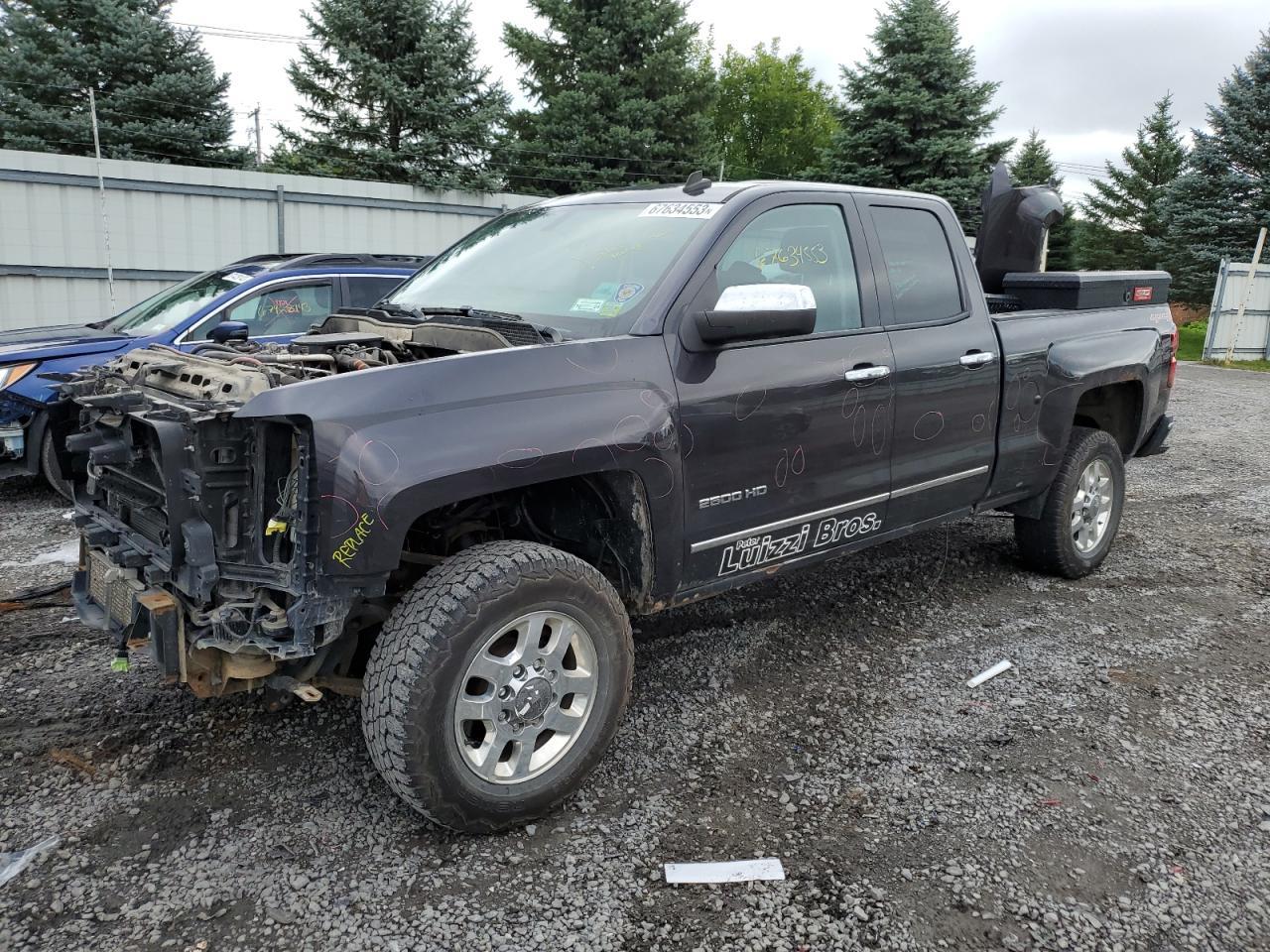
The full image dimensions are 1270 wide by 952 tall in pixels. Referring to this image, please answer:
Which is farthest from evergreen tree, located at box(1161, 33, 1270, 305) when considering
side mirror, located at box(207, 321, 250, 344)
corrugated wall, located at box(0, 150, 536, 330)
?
side mirror, located at box(207, 321, 250, 344)

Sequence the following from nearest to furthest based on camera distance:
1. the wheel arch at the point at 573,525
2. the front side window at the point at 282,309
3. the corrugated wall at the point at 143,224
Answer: the wheel arch at the point at 573,525, the front side window at the point at 282,309, the corrugated wall at the point at 143,224

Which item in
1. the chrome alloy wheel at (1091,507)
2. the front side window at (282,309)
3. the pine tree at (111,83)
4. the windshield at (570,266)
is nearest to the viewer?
the windshield at (570,266)

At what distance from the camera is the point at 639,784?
126 inches

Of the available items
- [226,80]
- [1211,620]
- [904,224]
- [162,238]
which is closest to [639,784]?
[904,224]

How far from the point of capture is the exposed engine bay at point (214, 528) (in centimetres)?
258

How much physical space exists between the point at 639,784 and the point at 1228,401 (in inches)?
513

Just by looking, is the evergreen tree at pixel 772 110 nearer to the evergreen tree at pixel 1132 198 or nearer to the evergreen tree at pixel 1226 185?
the evergreen tree at pixel 1132 198

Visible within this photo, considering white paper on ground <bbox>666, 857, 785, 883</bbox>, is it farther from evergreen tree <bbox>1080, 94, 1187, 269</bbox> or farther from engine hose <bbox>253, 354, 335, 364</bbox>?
evergreen tree <bbox>1080, 94, 1187, 269</bbox>

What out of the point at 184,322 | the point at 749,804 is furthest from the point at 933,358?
the point at 184,322

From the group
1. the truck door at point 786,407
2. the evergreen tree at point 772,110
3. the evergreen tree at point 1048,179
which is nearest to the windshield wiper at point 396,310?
the truck door at point 786,407

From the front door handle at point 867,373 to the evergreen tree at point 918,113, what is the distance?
1962 cm

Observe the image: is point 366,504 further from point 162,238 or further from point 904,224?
point 162,238

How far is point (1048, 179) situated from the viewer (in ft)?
113

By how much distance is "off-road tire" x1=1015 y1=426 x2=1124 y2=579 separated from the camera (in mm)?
5012
